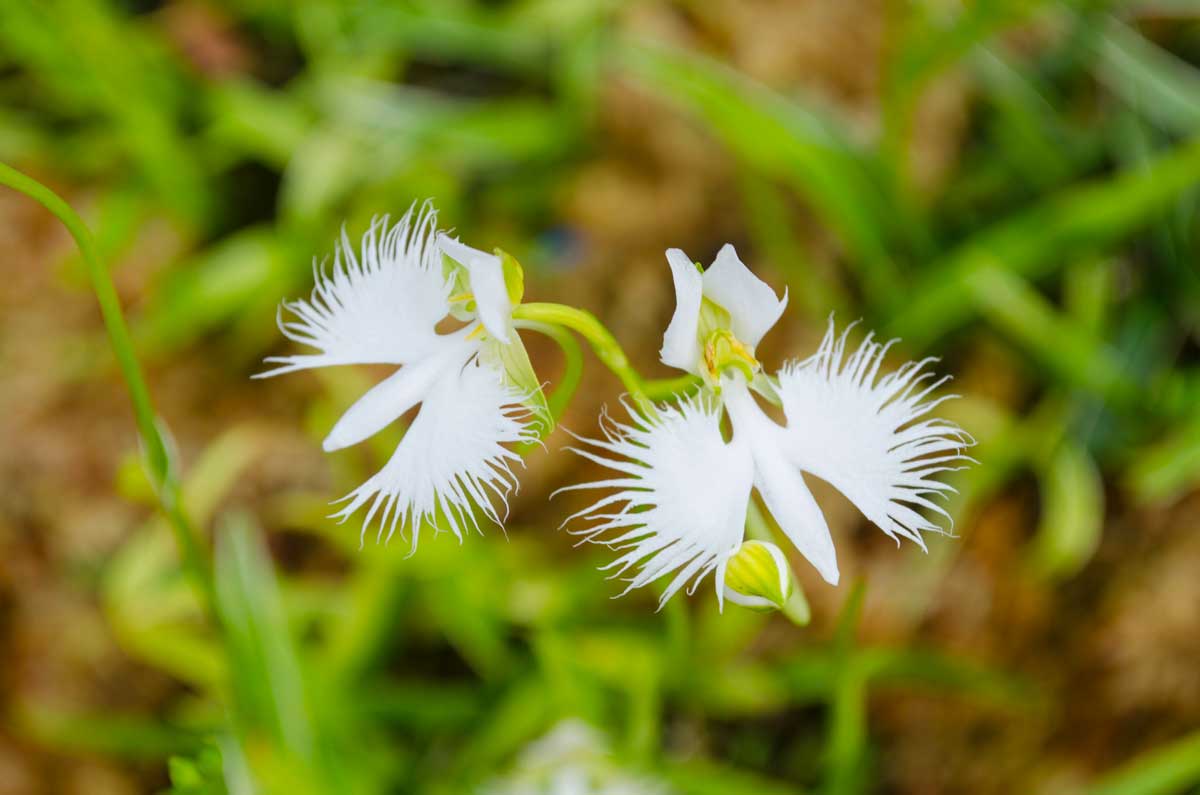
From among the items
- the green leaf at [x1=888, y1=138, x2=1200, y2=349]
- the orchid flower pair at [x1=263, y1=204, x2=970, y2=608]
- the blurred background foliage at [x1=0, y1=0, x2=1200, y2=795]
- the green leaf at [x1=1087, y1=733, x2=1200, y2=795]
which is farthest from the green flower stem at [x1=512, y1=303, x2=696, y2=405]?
the green leaf at [x1=888, y1=138, x2=1200, y2=349]

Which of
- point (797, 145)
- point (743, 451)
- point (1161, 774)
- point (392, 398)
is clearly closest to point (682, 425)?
point (743, 451)

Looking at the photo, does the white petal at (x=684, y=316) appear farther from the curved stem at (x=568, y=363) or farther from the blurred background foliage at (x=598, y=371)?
the blurred background foliage at (x=598, y=371)

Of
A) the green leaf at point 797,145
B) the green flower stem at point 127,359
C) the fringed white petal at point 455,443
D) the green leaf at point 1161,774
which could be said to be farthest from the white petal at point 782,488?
the green leaf at point 797,145

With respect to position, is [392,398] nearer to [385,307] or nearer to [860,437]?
[385,307]

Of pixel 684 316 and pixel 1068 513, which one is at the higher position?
pixel 1068 513

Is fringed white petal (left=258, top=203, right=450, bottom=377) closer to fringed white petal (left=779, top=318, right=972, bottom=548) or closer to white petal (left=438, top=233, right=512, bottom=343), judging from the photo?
white petal (left=438, top=233, right=512, bottom=343)

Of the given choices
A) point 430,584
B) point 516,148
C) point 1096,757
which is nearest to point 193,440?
point 430,584
